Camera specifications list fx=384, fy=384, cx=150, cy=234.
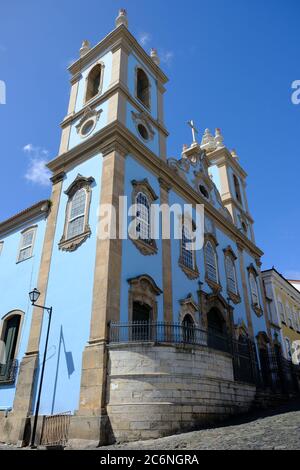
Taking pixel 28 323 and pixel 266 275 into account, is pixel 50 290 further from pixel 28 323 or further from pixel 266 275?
pixel 266 275

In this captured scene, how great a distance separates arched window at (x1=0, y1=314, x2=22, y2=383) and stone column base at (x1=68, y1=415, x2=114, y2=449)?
4356 mm

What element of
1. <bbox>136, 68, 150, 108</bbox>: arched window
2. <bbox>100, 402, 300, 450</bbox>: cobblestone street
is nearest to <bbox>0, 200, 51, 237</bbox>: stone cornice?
<bbox>136, 68, 150, 108</bbox>: arched window

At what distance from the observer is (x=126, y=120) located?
16.4 metres

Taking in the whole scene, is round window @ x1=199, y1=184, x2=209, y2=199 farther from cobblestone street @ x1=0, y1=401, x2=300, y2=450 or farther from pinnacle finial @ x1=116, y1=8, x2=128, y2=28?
cobblestone street @ x1=0, y1=401, x2=300, y2=450

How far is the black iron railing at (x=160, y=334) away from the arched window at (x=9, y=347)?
15.6 feet

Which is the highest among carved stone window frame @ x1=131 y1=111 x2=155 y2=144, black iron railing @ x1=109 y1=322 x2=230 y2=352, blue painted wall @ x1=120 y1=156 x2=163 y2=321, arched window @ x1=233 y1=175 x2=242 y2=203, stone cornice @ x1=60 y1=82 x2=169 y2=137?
arched window @ x1=233 y1=175 x2=242 y2=203

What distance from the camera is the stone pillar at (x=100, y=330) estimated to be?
974 centimetres

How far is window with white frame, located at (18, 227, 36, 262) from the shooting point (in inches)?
645

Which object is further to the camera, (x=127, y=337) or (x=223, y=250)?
(x=223, y=250)

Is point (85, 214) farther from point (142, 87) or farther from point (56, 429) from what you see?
point (142, 87)

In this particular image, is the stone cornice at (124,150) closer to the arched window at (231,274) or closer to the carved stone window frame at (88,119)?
the carved stone window frame at (88,119)

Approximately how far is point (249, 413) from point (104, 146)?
1078cm

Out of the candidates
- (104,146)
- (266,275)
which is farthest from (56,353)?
(266,275)
